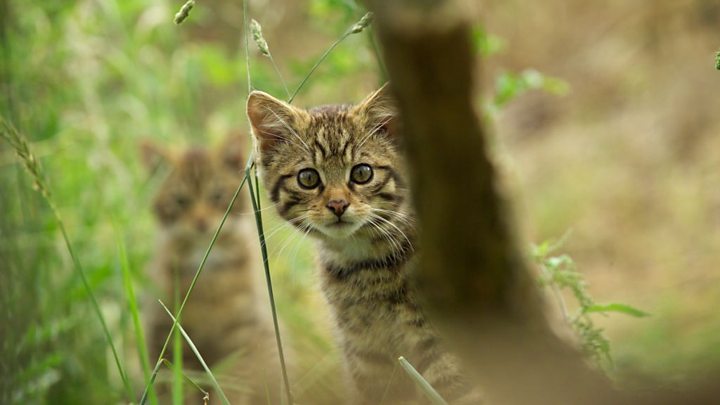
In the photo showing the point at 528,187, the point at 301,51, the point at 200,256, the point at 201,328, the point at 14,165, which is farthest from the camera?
the point at 301,51

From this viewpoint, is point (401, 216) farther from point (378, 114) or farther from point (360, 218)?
point (378, 114)

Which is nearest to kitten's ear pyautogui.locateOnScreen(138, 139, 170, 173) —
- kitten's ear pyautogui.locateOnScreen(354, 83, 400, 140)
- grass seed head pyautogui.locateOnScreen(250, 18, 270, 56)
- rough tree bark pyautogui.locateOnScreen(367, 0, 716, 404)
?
kitten's ear pyautogui.locateOnScreen(354, 83, 400, 140)

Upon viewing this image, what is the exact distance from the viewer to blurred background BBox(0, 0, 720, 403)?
340 centimetres

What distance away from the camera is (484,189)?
1.38m

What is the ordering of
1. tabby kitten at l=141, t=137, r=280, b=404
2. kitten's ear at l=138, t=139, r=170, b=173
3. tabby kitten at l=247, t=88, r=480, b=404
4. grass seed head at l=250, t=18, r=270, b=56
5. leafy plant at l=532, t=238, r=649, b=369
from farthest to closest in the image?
kitten's ear at l=138, t=139, r=170, b=173
tabby kitten at l=141, t=137, r=280, b=404
tabby kitten at l=247, t=88, r=480, b=404
leafy plant at l=532, t=238, r=649, b=369
grass seed head at l=250, t=18, r=270, b=56

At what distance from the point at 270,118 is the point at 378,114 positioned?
1.26 feet

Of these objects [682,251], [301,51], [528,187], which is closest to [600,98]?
[528,187]

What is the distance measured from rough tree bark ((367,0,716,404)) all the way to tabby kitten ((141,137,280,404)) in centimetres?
299

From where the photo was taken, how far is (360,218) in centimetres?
265

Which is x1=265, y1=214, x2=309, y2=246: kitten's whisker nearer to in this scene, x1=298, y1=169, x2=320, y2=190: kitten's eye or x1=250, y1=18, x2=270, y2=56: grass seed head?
x1=298, y1=169, x2=320, y2=190: kitten's eye

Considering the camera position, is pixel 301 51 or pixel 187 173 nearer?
pixel 187 173

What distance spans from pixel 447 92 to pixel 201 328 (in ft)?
11.4

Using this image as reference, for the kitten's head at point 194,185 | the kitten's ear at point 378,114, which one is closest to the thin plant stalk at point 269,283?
the kitten's ear at point 378,114

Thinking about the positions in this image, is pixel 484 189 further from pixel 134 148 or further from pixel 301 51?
pixel 301 51
